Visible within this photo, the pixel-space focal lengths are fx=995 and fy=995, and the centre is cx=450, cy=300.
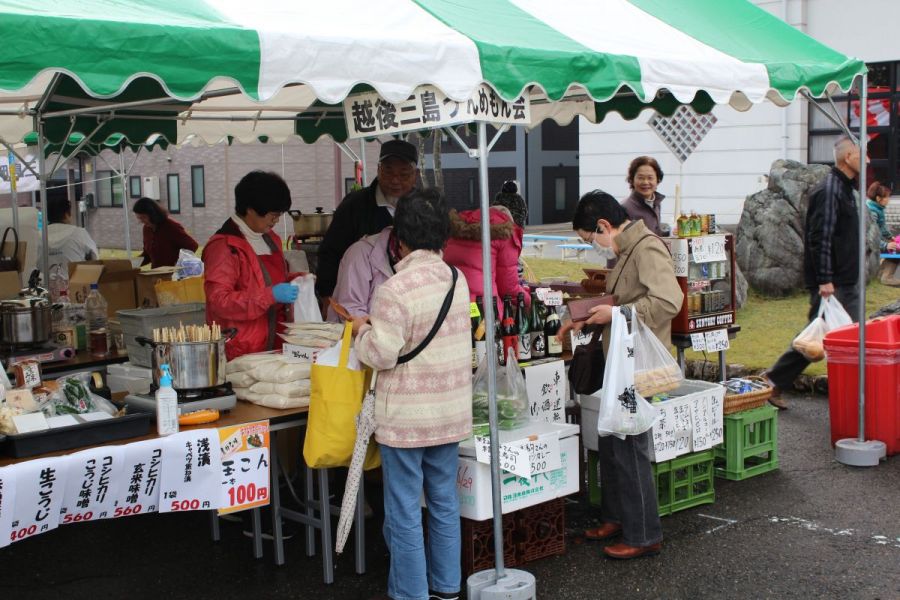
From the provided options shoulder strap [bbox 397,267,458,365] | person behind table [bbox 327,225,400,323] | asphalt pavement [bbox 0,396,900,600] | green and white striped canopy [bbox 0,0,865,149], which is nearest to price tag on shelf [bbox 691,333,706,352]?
asphalt pavement [bbox 0,396,900,600]

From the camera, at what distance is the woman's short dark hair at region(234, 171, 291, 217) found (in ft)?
17.0

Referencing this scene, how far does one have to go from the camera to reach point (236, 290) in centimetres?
Answer: 514

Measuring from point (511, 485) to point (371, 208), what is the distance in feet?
6.96

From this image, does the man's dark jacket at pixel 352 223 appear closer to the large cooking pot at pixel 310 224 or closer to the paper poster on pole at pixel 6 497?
the paper poster on pole at pixel 6 497

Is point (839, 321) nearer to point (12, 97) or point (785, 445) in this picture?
point (785, 445)

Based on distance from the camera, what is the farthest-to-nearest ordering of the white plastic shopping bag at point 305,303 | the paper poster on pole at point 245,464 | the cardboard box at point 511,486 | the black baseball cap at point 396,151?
the black baseball cap at point 396,151
the white plastic shopping bag at point 305,303
the cardboard box at point 511,486
the paper poster on pole at point 245,464

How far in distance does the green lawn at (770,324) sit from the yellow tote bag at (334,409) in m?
6.00

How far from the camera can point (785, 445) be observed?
23.5 feet

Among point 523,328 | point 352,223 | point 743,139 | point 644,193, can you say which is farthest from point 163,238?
point 743,139

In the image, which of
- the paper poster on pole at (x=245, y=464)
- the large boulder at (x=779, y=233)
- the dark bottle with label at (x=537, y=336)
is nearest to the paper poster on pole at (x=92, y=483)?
the paper poster on pole at (x=245, y=464)

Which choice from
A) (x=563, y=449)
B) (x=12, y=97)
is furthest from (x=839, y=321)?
(x=12, y=97)

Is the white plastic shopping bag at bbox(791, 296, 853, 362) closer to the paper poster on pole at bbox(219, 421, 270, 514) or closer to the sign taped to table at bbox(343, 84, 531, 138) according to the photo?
the sign taped to table at bbox(343, 84, 531, 138)

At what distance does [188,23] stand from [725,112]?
14.7 meters

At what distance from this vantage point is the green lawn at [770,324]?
1002cm
